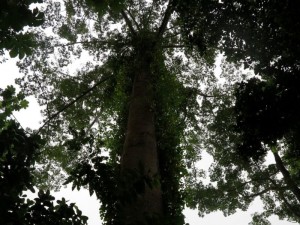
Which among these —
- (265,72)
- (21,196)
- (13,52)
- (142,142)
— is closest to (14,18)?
(13,52)

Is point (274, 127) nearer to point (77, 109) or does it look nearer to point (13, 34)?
point (13, 34)

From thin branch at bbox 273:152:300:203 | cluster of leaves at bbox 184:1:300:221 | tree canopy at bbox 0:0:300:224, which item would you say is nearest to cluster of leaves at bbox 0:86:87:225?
tree canopy at bbox 0:0:300:224

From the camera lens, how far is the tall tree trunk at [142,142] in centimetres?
461

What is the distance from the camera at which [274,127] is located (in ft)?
19.3

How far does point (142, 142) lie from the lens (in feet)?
19.5

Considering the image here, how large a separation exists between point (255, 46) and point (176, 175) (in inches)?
127

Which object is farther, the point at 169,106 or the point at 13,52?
the point at 169,106

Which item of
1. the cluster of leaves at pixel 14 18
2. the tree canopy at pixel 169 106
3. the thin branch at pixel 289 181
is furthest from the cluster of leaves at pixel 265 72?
the thin branch at pixel 289 181

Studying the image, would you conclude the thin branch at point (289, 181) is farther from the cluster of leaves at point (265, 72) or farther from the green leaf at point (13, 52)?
the green leaf at point (13, 52)

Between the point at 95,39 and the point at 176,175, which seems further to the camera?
the point at 95,39

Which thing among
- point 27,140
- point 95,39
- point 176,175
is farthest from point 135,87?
point 95,39

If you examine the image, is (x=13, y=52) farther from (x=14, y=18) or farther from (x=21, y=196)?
(x=21, y=196)

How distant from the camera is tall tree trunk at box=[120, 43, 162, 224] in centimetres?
461

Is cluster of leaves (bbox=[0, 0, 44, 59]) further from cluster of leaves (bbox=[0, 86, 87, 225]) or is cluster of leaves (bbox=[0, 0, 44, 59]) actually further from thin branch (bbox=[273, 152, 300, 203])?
thin branch (bbox=[273, 152, 300, 203])
